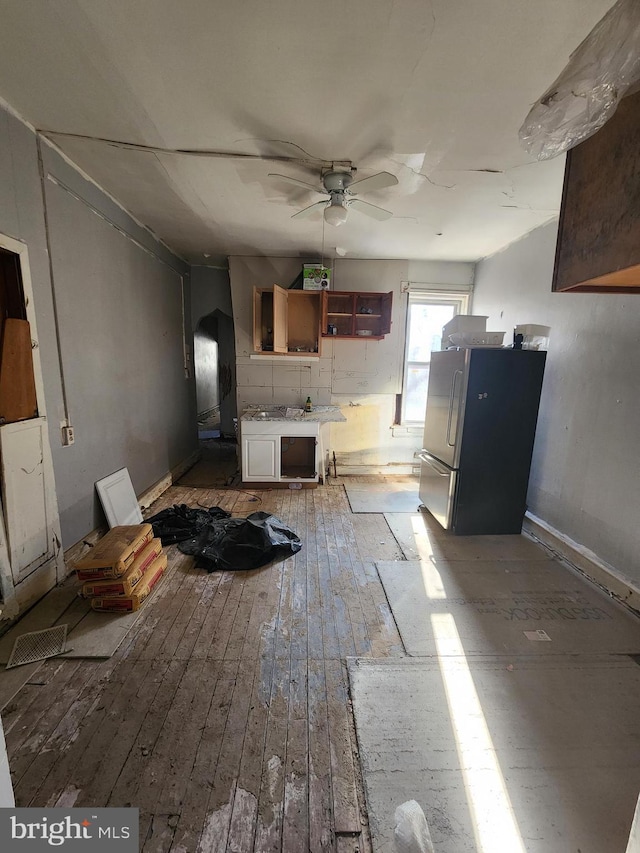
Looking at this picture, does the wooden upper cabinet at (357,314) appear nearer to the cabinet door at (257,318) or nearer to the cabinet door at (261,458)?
the cabinet door at (257,318)

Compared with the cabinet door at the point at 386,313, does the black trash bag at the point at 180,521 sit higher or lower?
lower

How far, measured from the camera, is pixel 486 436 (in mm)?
2861

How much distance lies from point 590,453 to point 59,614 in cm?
362

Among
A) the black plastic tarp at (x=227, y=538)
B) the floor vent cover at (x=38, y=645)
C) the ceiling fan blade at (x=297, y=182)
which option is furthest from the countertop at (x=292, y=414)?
the floor vent cover at (x=38, y=645)

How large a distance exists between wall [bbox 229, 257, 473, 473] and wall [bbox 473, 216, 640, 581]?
137 cm

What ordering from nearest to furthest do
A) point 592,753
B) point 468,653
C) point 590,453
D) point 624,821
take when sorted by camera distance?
point 624,821 → point 592,753 → point 468,653 → point 590,453

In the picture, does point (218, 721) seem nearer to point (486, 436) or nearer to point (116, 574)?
point (116, 574)

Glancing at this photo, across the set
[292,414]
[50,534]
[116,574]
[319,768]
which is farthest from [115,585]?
[292,414]

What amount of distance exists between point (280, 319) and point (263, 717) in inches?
138

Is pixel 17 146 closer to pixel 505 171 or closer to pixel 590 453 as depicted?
pixel 505 171

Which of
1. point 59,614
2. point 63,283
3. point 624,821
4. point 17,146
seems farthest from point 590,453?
point 17,146

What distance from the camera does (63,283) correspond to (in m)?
2.21

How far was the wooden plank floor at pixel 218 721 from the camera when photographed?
110 cm

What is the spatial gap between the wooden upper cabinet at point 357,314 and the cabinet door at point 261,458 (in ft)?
4.83
